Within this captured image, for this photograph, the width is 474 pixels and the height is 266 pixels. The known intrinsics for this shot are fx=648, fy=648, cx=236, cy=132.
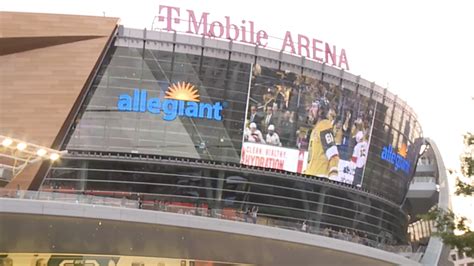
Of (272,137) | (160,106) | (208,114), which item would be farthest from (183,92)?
(272,137)

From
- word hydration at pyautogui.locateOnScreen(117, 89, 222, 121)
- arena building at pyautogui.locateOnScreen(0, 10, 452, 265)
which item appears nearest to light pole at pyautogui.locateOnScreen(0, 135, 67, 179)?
arena building at pyautogui.locateOnScreen(0, 10, 452, 265)

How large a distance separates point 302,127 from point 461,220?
31286 mm

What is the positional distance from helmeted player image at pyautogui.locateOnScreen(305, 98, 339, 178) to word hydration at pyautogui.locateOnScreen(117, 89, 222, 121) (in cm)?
768

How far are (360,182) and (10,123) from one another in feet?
82.0

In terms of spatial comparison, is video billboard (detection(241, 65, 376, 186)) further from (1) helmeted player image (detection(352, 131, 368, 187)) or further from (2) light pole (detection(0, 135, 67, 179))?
(2) light pole (detection(0, 135, 67, 179))

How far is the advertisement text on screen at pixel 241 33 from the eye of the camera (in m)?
43.9

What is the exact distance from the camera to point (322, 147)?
45.5 metres

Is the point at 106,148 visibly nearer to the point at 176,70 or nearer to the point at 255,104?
the point at 176,70

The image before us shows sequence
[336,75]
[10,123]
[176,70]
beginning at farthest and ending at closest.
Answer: [336,75]
[176,70]
[10,123]

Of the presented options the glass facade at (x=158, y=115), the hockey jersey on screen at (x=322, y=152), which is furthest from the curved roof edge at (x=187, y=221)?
the glass facade at (x=158, y=115)

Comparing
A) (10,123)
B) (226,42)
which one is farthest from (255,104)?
(10,123)

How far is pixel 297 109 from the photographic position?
4531 cm

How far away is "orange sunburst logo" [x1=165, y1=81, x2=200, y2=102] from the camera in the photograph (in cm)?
4350

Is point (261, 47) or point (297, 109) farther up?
point (261, 47)
